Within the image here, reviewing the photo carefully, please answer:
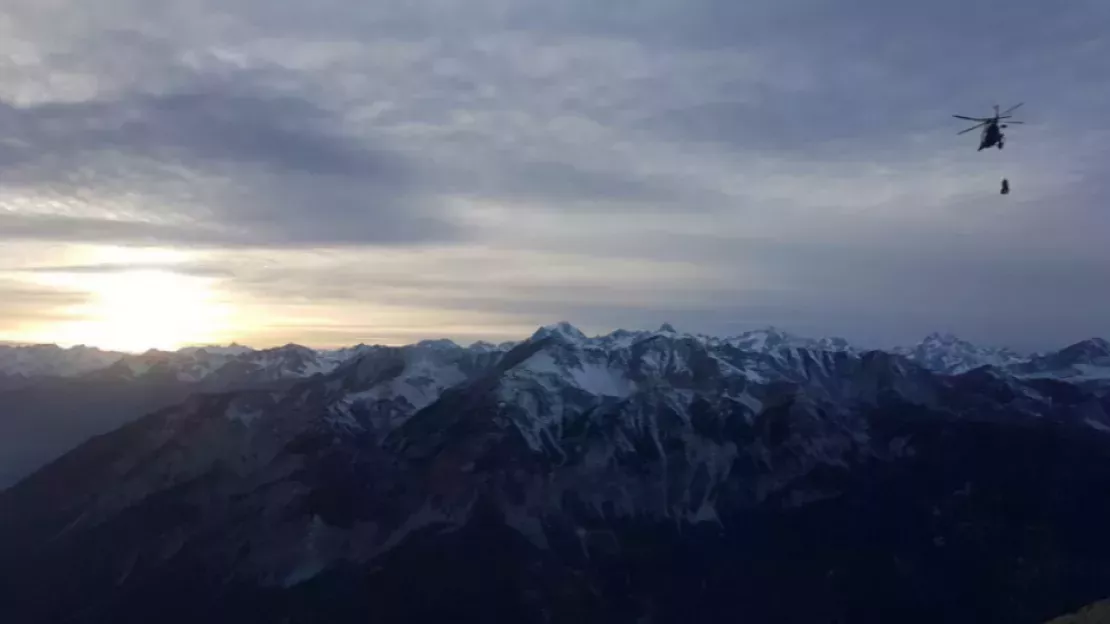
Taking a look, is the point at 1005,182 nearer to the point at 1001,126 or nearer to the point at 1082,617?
Result: the point at 1001,126

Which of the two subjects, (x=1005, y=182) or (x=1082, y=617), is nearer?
(x=1082, y=617)

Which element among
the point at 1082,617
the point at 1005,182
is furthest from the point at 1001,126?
the point at 1082,617

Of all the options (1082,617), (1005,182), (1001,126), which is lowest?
(1082,617)

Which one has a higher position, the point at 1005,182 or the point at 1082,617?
the point at 1005,182

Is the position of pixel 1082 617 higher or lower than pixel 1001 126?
lower

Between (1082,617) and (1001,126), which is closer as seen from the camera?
(1082,617)

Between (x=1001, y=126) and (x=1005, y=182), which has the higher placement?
(x=1001, y=126)
